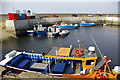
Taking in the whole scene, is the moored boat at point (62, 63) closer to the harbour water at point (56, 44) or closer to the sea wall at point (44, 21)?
the harbour water at point (56, 44)

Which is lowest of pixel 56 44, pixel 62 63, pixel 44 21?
pixel 62 63

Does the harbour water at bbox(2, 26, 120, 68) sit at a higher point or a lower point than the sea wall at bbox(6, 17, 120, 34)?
lower

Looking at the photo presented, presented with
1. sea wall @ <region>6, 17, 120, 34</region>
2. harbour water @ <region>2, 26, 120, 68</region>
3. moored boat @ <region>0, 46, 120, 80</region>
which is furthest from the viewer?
sea wall @ <region>6, 17, 120, 34</region>

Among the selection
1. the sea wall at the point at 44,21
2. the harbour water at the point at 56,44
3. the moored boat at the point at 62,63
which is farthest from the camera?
the sea wall at the point at 44,21

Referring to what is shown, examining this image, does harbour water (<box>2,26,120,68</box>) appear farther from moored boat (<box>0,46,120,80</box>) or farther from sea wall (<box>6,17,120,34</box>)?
sea wall (<box>6,17,120,34</box>)

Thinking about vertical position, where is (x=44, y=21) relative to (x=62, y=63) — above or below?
above

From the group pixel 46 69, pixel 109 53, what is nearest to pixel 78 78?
pixel 46 69

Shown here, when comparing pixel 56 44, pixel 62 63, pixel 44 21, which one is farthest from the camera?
pixel 44 21

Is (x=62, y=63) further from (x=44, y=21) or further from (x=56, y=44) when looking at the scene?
(x=44, y=21)

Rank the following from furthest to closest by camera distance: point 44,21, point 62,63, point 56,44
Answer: point 44,21, point 56,44, point 62,63

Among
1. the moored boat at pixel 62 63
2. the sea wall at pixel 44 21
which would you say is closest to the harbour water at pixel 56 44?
the moored boat at pixel 62 63

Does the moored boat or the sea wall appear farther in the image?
the sea wall

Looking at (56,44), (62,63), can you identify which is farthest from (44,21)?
(62,63)

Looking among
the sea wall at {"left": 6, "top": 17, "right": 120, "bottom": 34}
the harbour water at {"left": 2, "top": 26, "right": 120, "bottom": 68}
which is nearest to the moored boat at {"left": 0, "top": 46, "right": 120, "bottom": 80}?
the harbour water at {"left": 2, "top": 26, "right": 120, "bottom": 68}
